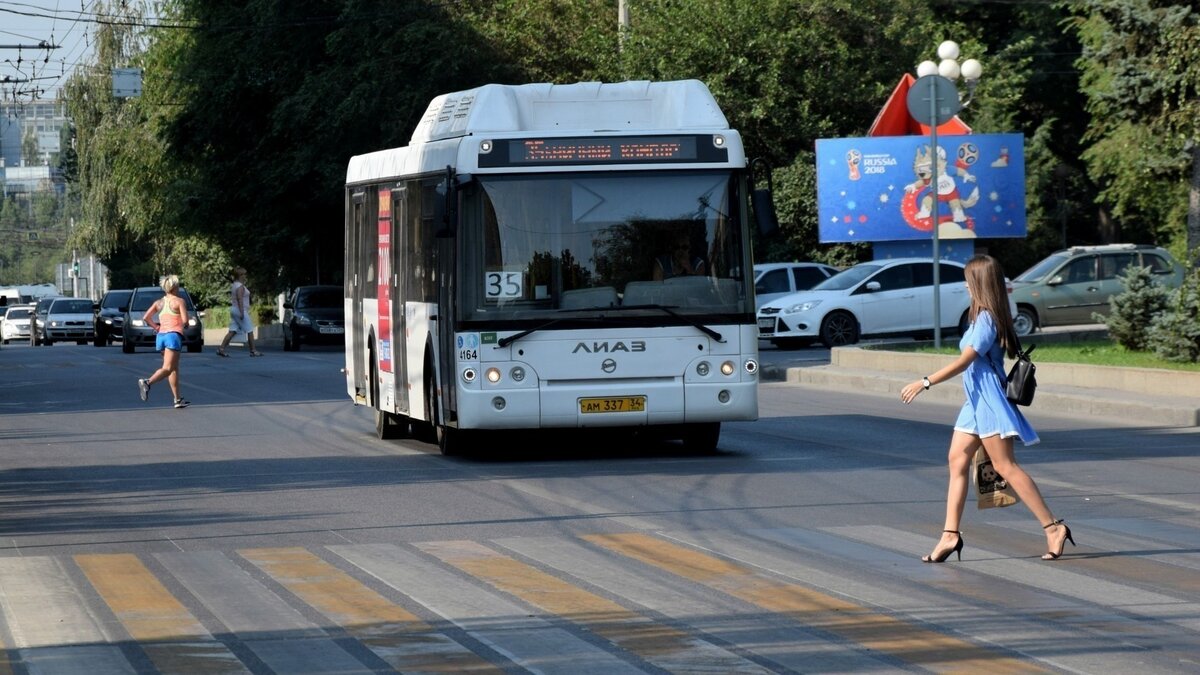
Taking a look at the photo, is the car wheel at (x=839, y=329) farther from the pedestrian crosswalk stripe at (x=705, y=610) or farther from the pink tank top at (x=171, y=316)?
the pedestrian crosswalk stripe at (x=705, y=610)

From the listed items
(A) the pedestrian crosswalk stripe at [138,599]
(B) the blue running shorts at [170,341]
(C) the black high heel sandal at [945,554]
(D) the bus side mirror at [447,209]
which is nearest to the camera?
(A) the pedestrian crosswalk stripe at [138,599]

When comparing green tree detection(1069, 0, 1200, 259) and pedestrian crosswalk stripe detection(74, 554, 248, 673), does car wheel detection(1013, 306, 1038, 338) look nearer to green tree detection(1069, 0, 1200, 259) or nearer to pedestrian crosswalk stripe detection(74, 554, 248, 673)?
green tree detection(1069, 0, 1200, 259)

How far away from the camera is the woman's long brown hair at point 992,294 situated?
32.3ft

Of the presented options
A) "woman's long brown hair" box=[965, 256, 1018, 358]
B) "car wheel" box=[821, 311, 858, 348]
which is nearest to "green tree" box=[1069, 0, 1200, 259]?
"car wheel" box=[821, 311, 858, 348]

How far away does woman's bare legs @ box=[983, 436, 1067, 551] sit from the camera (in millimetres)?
9820

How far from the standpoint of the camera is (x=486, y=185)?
1560cm

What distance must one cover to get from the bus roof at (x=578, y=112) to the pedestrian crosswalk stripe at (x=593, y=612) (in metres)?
5.87

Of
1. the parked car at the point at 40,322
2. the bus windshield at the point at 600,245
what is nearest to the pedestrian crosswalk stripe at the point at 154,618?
the bus windshield at the point at 600,245

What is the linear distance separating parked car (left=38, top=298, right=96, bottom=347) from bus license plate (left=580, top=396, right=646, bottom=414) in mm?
54527

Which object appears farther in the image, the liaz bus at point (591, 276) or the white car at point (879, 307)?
the white car at point (879, 307)

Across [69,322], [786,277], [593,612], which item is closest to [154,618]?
[593,612]

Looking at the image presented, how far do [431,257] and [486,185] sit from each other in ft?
3.28

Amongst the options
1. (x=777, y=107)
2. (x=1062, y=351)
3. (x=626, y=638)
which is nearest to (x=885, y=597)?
(x=626, y=638)

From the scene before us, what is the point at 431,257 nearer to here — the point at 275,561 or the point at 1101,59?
the point at 275,561
